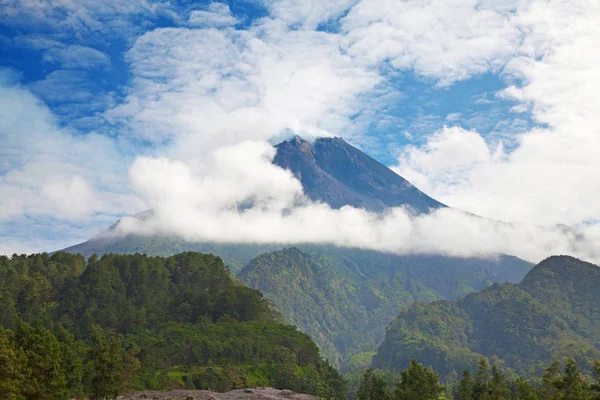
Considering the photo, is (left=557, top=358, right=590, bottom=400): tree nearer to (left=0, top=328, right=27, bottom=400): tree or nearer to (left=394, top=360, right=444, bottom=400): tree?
(left=394, top=360, right=444, bottom=400): tree

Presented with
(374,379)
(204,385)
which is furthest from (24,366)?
(374,379)

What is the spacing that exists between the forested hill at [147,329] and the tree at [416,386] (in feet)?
69.6

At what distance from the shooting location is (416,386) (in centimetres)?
7406

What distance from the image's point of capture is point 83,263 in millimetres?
138750

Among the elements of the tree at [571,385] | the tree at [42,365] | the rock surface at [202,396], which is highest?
the tree at [42,365]

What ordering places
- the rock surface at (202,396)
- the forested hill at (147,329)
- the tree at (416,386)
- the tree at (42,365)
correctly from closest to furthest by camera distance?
the tree at (42,365), the forested hill at (147,329), the rock surface at (202,396), the tree at (416,386)

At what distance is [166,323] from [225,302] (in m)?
17.4

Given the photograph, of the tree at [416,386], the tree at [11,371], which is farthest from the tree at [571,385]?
the tree at [11,371]

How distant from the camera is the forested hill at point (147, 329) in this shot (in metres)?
58.7

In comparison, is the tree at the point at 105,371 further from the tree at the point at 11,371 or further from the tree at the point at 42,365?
the tree at the point at 11,371

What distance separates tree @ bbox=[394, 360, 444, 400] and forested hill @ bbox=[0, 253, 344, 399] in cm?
2122

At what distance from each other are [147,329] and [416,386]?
199 ft

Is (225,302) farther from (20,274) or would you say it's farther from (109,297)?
(20,274)

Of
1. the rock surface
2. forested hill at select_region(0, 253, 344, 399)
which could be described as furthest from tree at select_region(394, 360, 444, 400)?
forested hill at select_region(0, 253, 344, 399)
